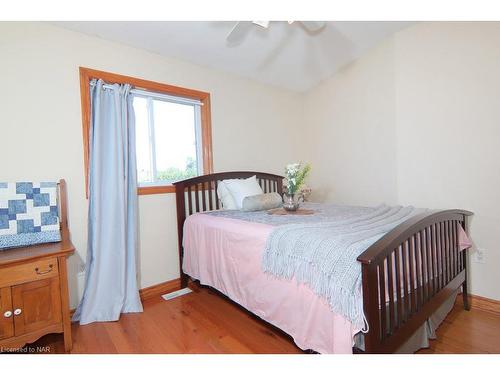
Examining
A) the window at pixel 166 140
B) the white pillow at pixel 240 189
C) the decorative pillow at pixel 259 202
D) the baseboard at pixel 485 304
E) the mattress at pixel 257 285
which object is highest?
the window at pixel 166 140

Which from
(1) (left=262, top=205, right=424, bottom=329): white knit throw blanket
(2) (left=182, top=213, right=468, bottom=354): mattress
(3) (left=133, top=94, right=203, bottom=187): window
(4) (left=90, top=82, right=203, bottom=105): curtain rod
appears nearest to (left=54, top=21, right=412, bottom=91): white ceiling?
(4) (left=90, top=82, right=203, bottom=105): curtain rod

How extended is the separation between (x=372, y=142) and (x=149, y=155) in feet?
7.99

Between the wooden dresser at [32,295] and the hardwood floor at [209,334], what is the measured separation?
0.81 feet

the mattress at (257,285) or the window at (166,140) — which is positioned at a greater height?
the window at (166,140)

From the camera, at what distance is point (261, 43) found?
2541mm

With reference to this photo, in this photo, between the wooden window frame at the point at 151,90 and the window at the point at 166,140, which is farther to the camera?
the window at the point at 166,140

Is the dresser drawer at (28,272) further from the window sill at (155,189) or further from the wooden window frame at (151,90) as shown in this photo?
the window sill at (155,189)

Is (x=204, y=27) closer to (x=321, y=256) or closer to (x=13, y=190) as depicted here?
(x=13, y=190)

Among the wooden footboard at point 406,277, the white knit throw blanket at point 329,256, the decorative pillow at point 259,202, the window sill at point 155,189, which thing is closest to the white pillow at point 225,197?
the decorative pillow at point 259,202

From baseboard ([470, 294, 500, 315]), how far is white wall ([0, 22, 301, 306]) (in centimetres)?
260

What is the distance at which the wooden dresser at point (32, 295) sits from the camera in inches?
55.0

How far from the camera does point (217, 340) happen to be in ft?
5.58

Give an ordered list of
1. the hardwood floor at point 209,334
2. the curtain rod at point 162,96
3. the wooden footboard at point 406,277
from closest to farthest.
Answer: the wooden footboard at point 406,277, the hardwood floor at point 209,334, the curtain rod at point 162,96

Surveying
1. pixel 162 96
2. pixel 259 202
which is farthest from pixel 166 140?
pixel 259 202
